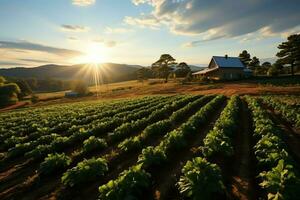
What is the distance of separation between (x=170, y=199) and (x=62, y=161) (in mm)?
5276

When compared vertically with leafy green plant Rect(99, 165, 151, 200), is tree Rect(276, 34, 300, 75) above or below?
above

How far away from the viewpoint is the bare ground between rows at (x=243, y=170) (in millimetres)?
7945

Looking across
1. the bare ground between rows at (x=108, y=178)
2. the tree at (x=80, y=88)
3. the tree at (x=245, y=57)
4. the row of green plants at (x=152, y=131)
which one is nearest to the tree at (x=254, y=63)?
the tree at (x=245, y=57)

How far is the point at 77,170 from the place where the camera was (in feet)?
29.6

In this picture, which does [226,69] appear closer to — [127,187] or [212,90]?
[212,90]

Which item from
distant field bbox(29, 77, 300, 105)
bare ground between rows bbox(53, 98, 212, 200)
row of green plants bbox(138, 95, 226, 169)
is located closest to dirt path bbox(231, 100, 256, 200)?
row of green plants bbox(138, 95, 226, 169)

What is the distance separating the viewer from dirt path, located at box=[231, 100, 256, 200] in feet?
26.1

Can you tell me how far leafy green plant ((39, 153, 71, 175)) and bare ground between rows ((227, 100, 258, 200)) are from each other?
6.93m

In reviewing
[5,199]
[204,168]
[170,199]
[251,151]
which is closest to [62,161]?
[5,199]

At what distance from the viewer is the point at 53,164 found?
10336 mm

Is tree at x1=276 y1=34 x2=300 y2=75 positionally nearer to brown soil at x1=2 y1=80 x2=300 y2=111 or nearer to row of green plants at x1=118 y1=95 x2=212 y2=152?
brown soil at x1=2 y1=80 x2=300 y2=111

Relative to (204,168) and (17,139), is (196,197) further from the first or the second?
(17,139)

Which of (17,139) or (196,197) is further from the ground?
(196,197)

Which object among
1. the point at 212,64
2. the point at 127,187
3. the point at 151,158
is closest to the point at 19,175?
the point at 151,158
